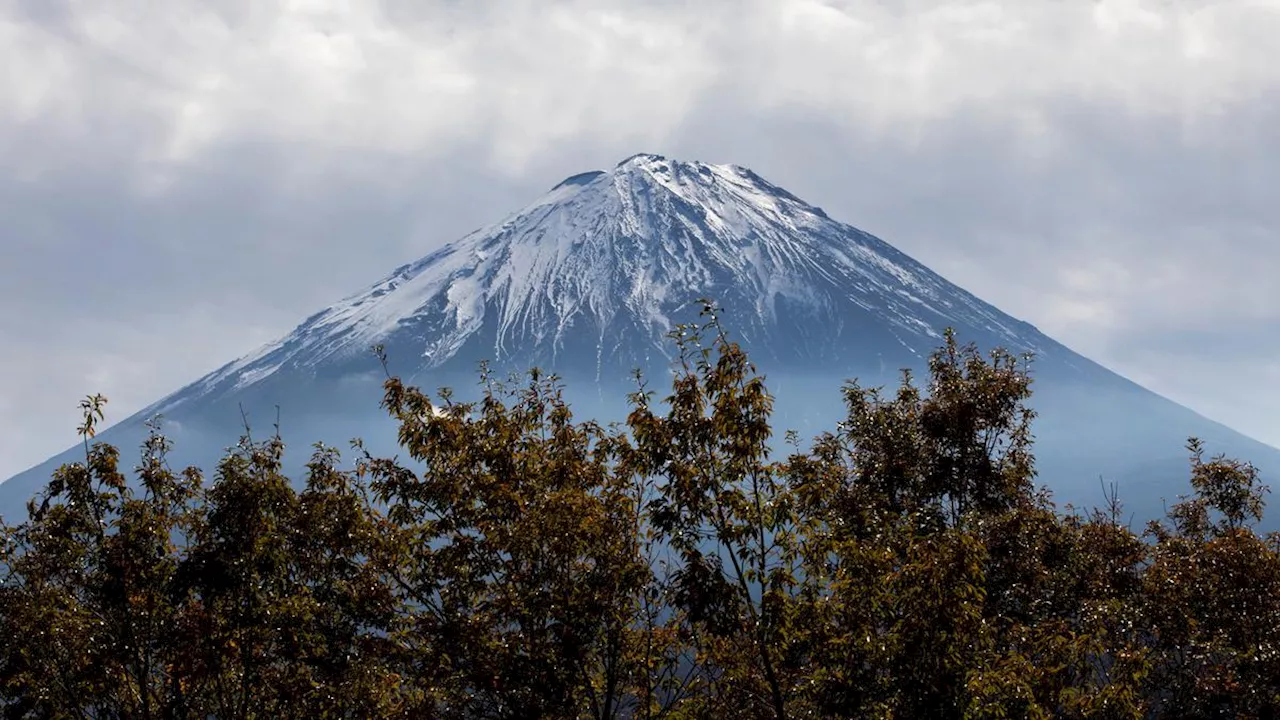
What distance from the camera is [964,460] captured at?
22.8 metres

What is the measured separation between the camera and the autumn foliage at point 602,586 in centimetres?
1412

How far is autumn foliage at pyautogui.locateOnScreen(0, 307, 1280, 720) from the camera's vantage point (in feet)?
46.3

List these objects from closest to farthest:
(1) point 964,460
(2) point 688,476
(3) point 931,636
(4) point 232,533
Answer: (3) point 931,636
(2) point 688,476
(4) point 232,533
(1) point 964,460

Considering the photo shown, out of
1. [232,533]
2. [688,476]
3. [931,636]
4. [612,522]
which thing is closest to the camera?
[931,636]

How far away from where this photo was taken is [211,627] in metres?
18.0

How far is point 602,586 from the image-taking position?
14648 millimetres

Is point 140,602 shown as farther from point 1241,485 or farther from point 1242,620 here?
point 1241,485

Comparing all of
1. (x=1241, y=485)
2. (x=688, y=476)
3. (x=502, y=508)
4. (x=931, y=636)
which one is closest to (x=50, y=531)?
(x=502, y=508)

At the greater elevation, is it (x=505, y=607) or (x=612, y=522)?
(x=612, y=522)

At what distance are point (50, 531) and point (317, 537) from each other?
15.5ft

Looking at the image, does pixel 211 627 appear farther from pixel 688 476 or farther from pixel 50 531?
pixel 688 476

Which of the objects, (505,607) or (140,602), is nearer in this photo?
(505,607)

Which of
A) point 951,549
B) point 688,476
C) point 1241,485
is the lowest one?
point 951,549

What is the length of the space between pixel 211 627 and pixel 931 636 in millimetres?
12013
